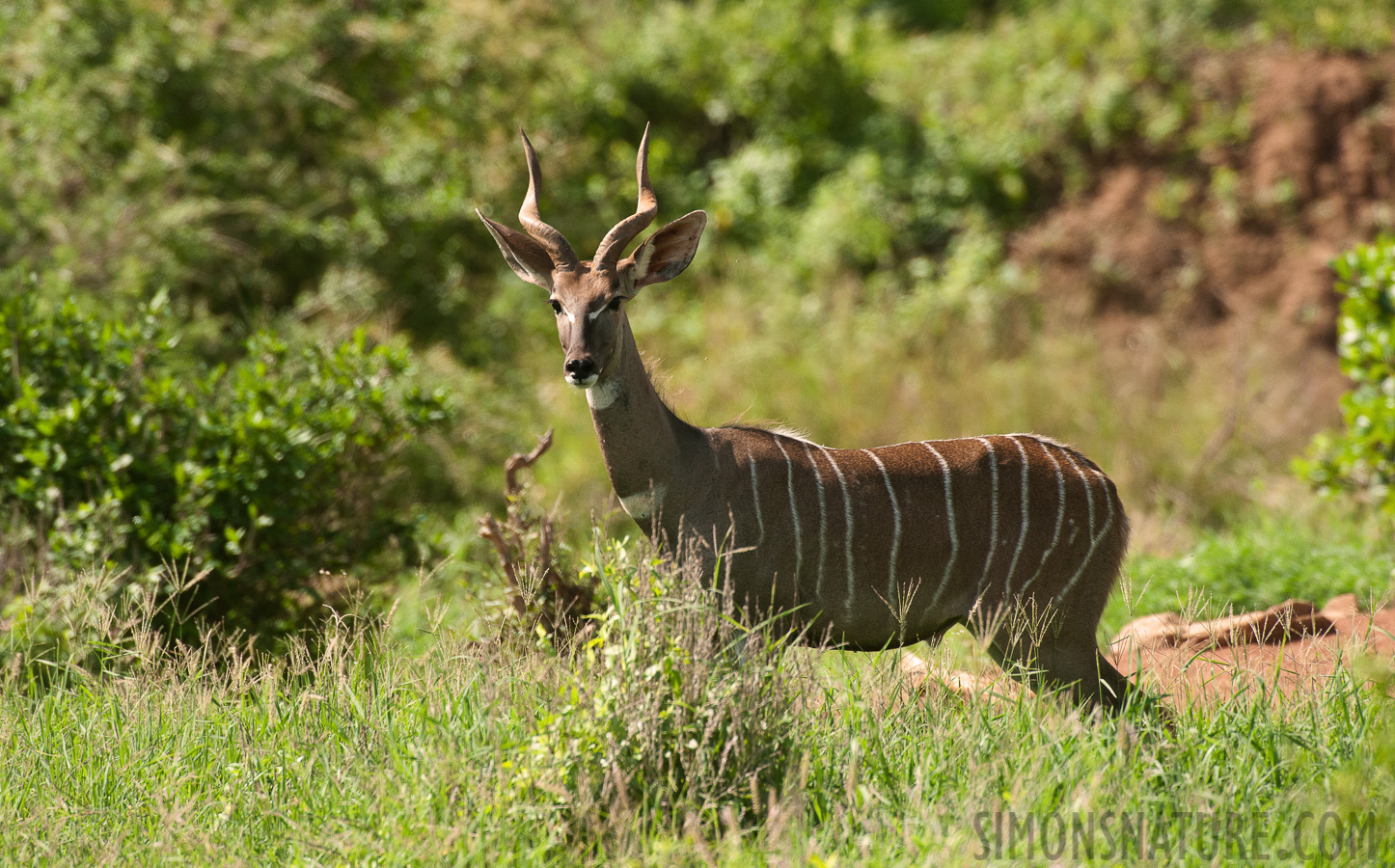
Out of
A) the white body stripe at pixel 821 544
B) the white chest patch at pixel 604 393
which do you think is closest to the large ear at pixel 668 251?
the white chest patch at pixel 604 393

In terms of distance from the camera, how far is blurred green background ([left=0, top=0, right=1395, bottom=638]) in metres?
7.05

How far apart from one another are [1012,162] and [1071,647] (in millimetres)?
9293

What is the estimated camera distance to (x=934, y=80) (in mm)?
13594

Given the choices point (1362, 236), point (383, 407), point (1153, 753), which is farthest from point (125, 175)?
point (1362, 236)

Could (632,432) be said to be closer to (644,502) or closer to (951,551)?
(644,502)

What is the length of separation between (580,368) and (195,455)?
257 centimetres

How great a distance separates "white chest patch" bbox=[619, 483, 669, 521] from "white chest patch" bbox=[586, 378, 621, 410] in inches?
13.0

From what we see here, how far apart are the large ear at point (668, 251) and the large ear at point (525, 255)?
310 mm

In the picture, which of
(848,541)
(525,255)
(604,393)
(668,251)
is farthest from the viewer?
(668,251)

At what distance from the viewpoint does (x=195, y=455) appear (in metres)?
5.59

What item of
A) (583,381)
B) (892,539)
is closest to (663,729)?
(583,381)

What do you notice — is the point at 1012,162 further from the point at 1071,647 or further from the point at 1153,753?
the point at 1153,753

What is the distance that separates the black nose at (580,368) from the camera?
3893 mm

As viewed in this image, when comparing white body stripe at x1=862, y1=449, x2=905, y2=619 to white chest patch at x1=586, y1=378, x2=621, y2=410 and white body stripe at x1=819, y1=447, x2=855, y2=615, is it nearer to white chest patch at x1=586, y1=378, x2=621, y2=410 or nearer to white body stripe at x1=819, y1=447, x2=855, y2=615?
white body stripe at x1=819, y1=447, x2=855, y2=615
